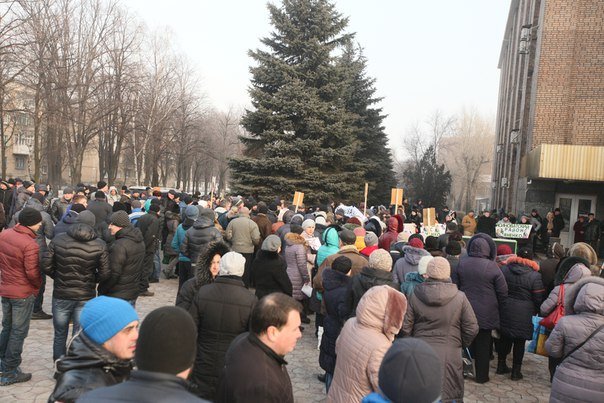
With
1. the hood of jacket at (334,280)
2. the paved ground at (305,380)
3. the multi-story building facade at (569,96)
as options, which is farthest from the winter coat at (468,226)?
the hood of jacket at (334,280)

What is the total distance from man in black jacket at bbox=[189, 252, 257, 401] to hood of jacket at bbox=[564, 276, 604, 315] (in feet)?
9.40

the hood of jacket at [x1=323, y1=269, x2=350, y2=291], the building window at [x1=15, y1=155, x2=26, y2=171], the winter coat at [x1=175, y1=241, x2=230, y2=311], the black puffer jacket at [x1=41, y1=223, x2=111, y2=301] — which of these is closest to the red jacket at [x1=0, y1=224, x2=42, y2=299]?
the black puffer jacket at [x1=41, y1=223, x2=111, y2=301]

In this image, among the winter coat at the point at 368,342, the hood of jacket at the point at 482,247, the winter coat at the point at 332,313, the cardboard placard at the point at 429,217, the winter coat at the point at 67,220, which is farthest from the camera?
the cardboard placard at the point at 429,217

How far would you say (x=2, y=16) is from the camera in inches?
835

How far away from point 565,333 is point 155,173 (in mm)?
44803

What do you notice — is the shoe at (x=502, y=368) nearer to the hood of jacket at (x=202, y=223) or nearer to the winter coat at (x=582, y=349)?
the winter coat at (x=582, y=349)

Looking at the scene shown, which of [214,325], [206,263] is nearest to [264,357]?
[214,325]

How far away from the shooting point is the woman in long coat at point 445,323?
15.8 ft

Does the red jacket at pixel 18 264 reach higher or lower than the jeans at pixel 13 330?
higher

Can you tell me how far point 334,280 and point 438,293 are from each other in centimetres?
138

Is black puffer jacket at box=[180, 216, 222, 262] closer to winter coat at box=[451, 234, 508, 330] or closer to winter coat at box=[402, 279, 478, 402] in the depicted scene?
winter coat at box=[451, 234, 508, 330]

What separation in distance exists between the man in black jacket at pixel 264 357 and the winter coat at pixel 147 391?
0.83m

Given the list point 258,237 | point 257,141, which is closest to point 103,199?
point 258,237

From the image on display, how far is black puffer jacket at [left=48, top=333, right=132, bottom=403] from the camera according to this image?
8.49ft
